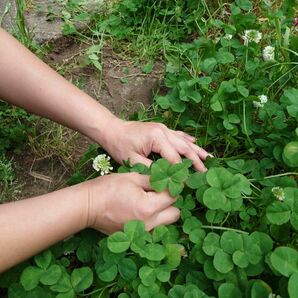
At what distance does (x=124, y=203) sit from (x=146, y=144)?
27 centimetres

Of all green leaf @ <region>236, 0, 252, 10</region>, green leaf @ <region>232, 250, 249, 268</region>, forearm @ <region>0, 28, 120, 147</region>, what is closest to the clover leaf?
green leaf @ <region>232, 250, 249, 268</region>

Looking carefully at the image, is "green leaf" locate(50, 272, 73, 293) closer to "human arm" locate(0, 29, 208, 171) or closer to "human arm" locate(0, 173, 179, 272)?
"human arm" locate(0, 173, 179, 272)

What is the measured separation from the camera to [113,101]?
2.07 meters

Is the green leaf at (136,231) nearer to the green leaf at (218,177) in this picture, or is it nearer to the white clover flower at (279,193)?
the green leaf at (218,177)

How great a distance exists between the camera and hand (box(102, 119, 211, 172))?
1.52 metres

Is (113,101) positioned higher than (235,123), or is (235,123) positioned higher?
(235,123)

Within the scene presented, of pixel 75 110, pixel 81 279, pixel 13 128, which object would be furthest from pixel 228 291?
pixel 13 128

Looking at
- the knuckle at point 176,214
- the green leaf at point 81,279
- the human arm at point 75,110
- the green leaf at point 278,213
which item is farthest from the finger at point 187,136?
the green leaf at point 81,279

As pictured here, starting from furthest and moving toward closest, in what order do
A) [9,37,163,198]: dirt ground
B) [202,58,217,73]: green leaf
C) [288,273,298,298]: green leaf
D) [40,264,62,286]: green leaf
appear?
[9,37,163,198]: dirt ground
[202,58,217,73]: green leaf
[40,264,62,286]: green leaf
[288,273,298,298]: green leaf

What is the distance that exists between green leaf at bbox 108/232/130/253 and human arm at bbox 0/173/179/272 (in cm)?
8

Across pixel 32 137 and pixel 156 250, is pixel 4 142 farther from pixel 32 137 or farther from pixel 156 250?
pixel 156 250

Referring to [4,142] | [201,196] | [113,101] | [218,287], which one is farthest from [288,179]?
[4,142]

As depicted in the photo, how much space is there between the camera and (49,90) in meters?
1.61

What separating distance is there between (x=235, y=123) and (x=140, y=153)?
1.14 ft
